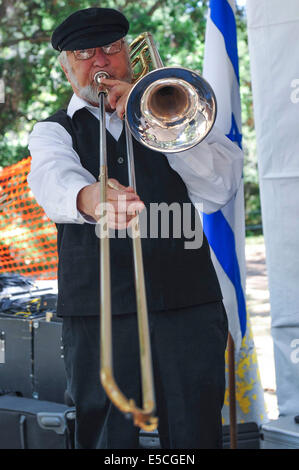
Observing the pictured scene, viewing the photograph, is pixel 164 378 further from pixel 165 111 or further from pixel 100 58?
pixel 100 58

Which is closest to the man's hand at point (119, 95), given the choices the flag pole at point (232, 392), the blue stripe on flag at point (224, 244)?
the blue stripe on flag at point (224, 244)

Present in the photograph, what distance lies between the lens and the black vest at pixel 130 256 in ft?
5.86

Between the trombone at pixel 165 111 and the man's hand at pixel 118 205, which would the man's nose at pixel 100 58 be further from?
the man's hand at pixel 118 205

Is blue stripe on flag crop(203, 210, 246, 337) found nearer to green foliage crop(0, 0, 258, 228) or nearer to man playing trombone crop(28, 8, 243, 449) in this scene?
man playing trombone crop(28, 8, 243, 449)

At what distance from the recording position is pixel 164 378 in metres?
1.78

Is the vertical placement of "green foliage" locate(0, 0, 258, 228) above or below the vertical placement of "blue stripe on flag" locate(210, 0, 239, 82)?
above

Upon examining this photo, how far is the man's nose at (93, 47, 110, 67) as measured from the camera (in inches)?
73.4

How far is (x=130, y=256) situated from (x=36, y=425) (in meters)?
1.25

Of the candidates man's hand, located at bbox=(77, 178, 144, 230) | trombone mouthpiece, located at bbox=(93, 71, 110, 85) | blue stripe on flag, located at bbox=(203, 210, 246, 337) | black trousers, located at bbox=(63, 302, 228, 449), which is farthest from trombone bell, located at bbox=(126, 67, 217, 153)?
blue stripe on flag, located at bbox=(203, 210, 246, 337)

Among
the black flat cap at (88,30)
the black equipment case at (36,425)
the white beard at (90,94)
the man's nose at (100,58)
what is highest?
the black flat cap at (88,30)

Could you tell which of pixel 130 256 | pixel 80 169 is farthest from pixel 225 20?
pixel 130 256

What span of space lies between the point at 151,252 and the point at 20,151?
23.6ft

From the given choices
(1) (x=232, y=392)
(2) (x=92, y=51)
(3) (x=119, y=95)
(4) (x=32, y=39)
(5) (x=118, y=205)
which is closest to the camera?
(5) (x=118, y=205)

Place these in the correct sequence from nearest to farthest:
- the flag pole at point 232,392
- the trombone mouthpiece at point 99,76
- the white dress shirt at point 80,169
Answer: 1. the white dress shirt at point 80,169
2. the trombone mouthpiece at point 99,76
3. the flag pole at point 232,392
